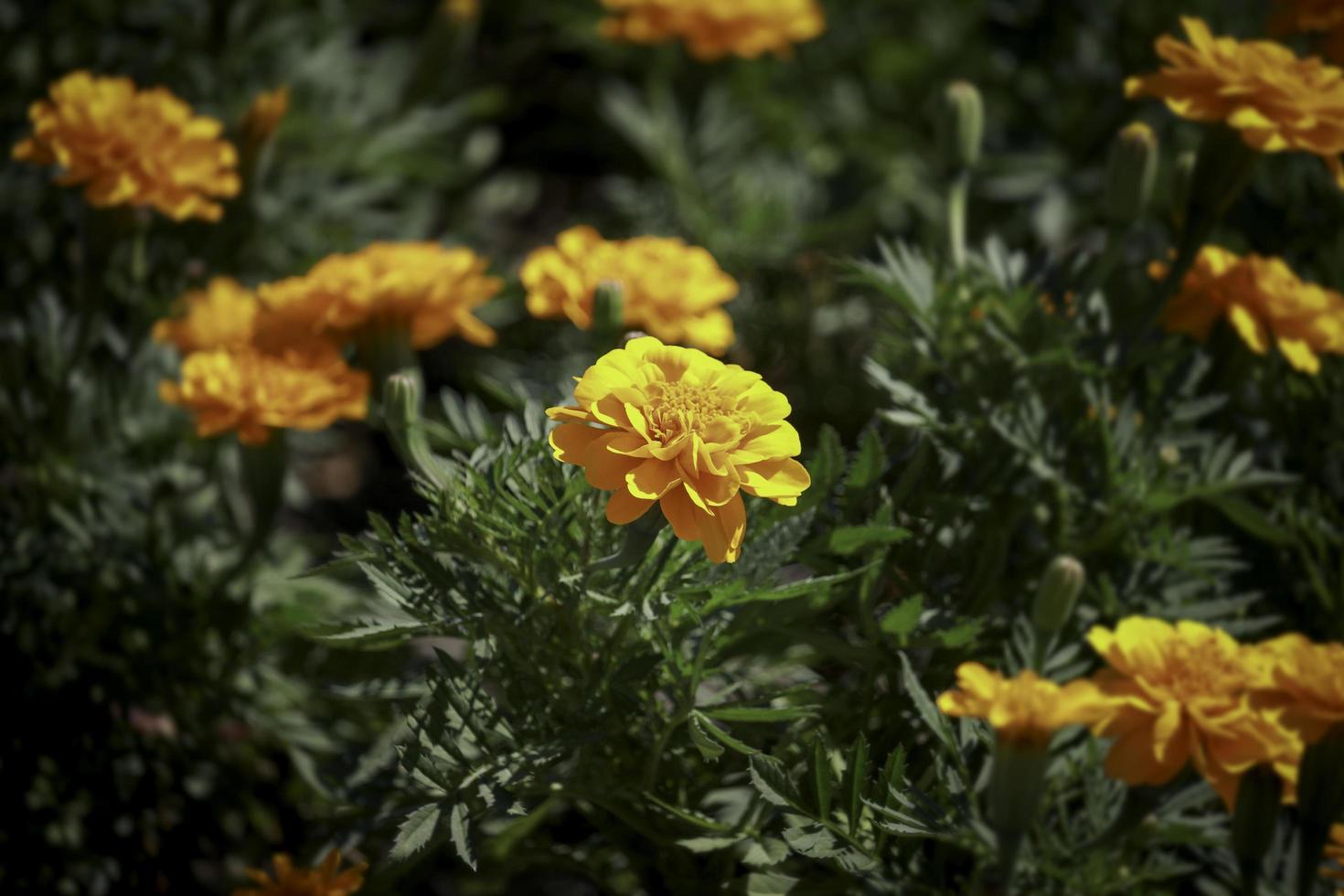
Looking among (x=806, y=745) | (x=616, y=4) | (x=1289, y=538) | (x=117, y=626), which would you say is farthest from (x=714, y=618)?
(x=616, y=4)

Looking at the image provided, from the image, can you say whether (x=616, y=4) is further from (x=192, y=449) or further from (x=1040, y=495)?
(x=1040, y=495)

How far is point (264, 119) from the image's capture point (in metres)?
1.45

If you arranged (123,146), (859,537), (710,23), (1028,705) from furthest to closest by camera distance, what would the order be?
(710,23) < (123,146) < (859,537) < (1028,705)

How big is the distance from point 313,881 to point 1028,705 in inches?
23.4

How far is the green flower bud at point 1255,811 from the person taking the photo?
34.9 inches

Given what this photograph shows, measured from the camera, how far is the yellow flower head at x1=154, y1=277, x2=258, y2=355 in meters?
1.34

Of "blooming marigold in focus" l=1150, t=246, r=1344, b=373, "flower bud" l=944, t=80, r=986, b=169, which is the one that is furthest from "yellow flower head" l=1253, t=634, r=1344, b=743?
"flower bud" l=944, t=80, r=986, b=169

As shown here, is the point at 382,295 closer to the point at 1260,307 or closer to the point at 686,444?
the point at 686,444

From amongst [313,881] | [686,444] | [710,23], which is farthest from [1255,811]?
[710,23]

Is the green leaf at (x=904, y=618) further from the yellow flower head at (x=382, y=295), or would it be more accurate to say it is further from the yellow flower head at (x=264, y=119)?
the yellow flower head at (x=264, y=119)

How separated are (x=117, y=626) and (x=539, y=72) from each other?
175 cm

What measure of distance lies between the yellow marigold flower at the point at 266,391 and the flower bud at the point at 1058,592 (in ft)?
2.06

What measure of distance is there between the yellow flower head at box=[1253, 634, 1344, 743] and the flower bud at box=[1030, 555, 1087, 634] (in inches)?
5.4

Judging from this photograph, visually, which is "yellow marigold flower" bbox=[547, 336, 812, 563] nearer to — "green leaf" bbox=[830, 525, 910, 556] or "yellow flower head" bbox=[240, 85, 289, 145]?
"green leaf" bbox=[830, 525, 910, 556]
